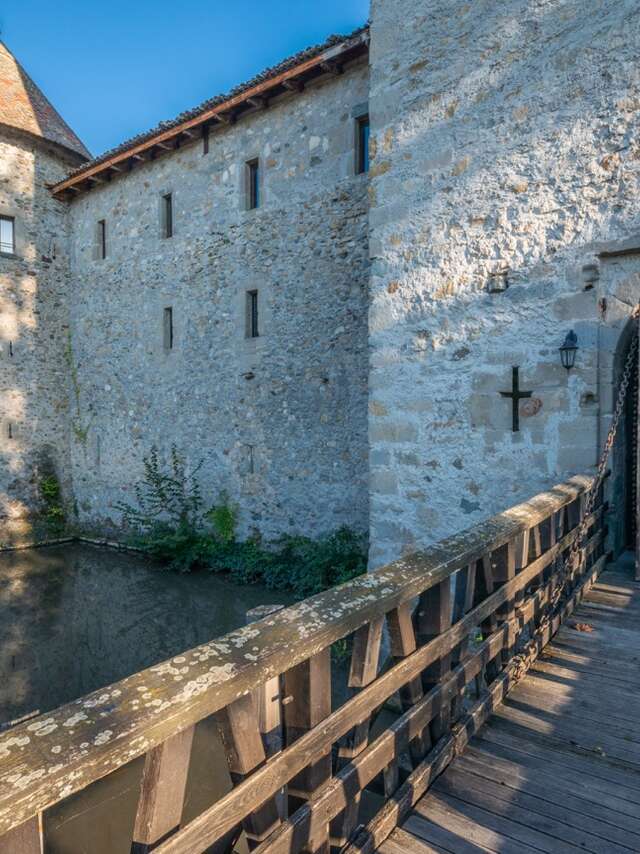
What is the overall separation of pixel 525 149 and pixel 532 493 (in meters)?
2.99

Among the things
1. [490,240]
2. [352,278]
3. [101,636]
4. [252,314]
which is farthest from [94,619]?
[490,240]

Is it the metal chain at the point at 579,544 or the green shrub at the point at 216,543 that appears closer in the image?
the metal chain at the point at 579,544

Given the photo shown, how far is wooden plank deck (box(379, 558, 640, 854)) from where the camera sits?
1.79 metres

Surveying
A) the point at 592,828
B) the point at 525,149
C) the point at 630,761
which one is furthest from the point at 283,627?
the point at 525,149

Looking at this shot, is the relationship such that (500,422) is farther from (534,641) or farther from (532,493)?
(534,641)

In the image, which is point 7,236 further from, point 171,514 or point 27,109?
point 171,514

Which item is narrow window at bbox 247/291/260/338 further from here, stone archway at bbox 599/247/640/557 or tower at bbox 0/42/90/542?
stone archway at bbox 599/247/640/557

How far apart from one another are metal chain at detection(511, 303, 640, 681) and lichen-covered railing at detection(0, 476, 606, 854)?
83 millimetres

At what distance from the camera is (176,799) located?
1.14 m

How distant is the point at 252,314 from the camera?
402 inches

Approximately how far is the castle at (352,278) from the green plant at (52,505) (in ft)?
0.99

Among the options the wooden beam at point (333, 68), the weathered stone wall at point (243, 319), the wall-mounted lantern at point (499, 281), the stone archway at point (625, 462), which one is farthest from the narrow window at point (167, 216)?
the stone archway at point (625, 462)

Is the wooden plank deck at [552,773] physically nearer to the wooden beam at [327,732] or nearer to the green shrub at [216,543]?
the wooden beam at [327,732]

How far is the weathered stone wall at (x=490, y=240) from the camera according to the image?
14.8 feet
